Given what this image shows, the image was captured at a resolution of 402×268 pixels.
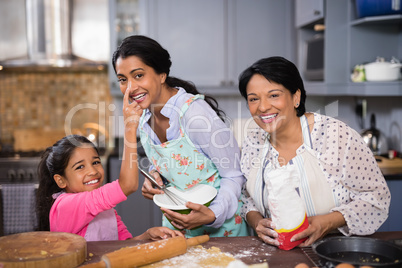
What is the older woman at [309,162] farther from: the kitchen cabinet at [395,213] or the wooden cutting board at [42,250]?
the kitchen cabinet at [395,213]

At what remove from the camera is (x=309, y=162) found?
4.92 feet

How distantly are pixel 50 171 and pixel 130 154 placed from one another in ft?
1.20

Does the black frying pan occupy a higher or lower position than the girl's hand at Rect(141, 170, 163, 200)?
lower

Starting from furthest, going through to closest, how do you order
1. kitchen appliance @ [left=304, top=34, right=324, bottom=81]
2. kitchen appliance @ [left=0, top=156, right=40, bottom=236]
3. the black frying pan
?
kitchen appliance @ [left=0, top=156, right=40, bottom=236] < kitchen appliance @ [left=304, top=34, right=324, bottom=81] < the black frying pan

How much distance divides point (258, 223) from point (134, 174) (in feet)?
1.42

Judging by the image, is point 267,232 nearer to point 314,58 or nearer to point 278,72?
point 278,72

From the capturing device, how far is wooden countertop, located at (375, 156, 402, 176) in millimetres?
2461

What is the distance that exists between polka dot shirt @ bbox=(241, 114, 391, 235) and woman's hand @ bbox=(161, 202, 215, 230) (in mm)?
398

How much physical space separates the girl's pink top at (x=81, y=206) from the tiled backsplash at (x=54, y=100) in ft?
7.42

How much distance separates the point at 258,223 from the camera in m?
1.42

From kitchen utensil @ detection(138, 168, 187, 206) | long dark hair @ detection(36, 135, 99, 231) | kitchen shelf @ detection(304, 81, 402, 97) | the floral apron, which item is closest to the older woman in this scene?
the floral apron

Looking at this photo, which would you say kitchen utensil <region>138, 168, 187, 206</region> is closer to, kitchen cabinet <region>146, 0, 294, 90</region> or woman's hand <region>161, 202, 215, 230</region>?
woman's hand <region>161, 202, 215, 230</region>

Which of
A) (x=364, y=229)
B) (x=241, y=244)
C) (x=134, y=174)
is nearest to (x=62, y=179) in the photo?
(x=134, y=174)

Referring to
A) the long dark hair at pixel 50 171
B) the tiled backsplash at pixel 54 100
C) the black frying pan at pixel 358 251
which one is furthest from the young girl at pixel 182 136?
the tiled backsplash at pixel 54 100
